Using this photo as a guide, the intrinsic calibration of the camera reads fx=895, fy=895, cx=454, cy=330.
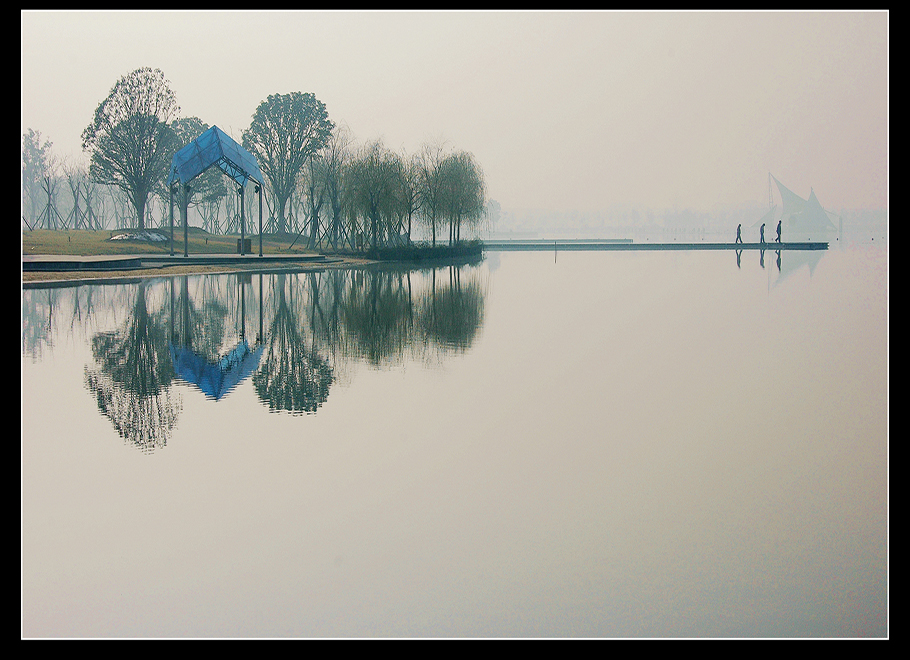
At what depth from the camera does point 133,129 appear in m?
54.2

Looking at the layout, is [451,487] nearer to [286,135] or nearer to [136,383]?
[136,383]

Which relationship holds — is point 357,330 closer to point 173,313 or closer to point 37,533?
point 173,313

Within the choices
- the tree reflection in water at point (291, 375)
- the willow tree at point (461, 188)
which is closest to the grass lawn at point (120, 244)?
the willow tree at point (461, 188)

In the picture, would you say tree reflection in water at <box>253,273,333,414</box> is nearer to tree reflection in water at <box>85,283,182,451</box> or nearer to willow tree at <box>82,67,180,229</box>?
tree reflection in water at <box>85,283,182,451</box>

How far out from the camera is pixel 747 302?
21.7 m

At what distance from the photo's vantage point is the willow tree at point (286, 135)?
65125 millimetres

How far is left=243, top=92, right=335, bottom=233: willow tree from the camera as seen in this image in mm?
65125

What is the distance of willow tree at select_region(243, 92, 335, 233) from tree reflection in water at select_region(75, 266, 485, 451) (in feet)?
128

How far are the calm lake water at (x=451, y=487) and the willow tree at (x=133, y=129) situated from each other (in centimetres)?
4354

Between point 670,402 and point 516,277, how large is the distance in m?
A: 25.6

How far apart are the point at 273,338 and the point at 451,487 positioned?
28.0 feet

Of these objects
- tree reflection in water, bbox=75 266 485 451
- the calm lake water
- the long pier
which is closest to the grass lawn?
the long pier

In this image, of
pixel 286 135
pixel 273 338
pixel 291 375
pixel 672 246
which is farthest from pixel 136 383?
pixel 672 246

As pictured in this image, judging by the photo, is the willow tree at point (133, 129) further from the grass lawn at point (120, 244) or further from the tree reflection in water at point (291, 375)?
the tree reflection in water at point (291, 375)
